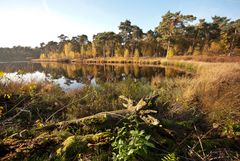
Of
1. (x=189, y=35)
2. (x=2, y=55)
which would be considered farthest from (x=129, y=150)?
(x=2, y=55)

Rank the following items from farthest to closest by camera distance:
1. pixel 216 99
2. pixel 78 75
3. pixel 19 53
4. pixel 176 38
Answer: pixel 19 53, pixel 176 38, pixel 78 75, pixel 216 99

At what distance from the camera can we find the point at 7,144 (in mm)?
2342

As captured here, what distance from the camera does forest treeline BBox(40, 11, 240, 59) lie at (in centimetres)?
3591

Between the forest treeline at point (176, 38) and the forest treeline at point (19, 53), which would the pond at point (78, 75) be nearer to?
the forest treeline at point (176, 38)

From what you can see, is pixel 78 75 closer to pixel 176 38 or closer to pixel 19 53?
pixel 176 38

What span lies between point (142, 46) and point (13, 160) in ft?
164

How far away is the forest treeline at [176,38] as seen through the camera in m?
35.9

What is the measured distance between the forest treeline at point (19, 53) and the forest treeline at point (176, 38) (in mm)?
45969

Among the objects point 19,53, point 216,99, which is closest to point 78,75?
point 216,99

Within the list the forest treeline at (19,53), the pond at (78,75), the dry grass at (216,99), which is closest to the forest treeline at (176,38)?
the pond at (78,75)

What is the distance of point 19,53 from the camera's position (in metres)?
96.4

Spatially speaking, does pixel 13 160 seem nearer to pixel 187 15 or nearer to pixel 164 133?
pixel 164 133

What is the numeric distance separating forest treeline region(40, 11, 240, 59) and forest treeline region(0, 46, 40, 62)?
45969 millimetres

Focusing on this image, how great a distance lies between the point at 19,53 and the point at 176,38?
8964 centimetres
